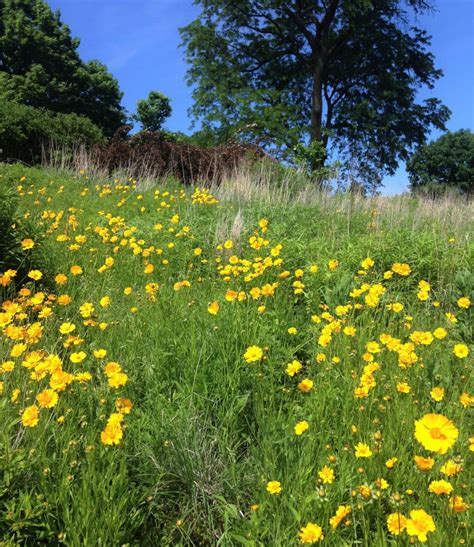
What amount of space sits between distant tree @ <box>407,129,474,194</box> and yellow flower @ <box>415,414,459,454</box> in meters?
34.8

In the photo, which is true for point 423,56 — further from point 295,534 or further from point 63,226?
point 295,534

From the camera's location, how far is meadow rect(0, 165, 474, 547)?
139 cm

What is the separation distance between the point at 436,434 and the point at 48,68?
32607 mm

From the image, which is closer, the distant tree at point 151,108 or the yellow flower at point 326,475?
the yellow flower at point 326,475

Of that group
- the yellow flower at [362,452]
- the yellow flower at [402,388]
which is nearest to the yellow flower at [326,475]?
the yellow flower at [362,452]

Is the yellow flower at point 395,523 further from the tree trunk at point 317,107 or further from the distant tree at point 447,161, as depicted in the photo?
the distant tree at point 447,161

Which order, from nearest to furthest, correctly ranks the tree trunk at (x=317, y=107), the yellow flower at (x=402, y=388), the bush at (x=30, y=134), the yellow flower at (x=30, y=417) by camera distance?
1. the yellow flower at (x=30, y=417)
2. the yellow flower at (x=402, y=388)
3. the bush at (x=30, y=134)
4. the tree trunk at (x=317, y=107)

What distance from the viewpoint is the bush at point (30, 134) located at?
494 inches

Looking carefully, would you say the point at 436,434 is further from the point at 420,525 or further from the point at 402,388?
the point at 402,388

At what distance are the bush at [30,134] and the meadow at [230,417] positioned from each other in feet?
34.9

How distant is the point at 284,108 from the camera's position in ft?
63.4

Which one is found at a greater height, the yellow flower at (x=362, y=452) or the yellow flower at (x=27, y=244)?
the yellow flower at (x=27, y=244)

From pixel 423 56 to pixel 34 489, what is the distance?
2375 centimetres

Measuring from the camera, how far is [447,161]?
33438 millimetres
